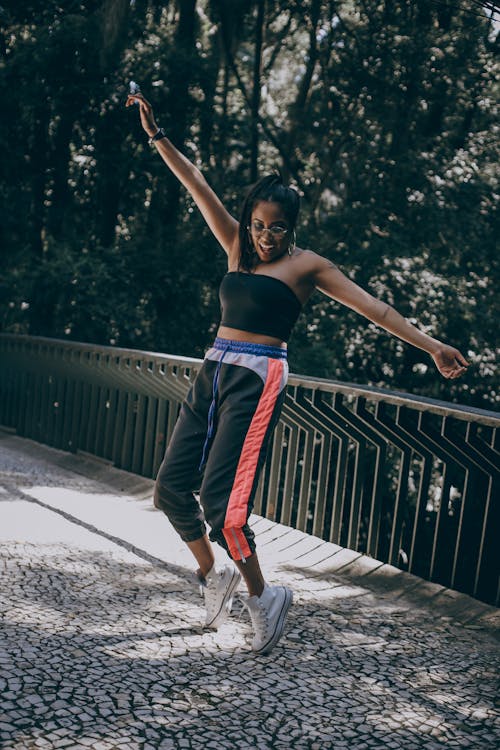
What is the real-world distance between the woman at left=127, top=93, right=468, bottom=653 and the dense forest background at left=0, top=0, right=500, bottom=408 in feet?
33.1

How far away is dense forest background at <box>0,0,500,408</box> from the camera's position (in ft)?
45.5

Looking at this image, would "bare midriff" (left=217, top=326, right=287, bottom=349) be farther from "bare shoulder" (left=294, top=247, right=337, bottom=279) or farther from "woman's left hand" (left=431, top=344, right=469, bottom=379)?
"woman's left hand" (left=431, top=344, right=469, bottom=379)

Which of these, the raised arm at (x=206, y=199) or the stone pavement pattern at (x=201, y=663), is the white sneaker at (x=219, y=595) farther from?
the raised arm at (x=206, y=199)

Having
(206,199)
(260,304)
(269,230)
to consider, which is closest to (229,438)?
(260,304)

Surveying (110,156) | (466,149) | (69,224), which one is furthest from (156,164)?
(466,149)

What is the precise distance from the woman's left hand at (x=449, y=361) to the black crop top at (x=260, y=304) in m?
0.66

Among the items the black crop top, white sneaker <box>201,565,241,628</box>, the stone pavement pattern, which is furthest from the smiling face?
the stone pavement pattern

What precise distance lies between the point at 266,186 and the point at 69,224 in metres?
12.2

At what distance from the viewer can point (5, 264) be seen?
47.4 feet

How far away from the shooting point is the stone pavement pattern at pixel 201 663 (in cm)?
293

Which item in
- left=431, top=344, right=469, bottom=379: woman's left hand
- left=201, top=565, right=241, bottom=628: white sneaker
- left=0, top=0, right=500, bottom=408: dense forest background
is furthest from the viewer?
left=0, top=0, right=500, bottom=408: dense forest background

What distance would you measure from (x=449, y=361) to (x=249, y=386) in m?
0.82

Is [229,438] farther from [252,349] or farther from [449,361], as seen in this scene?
[449,361]

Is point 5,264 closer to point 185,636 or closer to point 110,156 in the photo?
point 110,156
